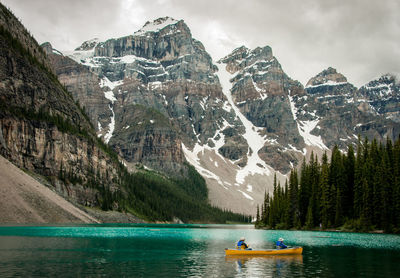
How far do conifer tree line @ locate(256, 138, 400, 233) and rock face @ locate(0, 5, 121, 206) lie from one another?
279 feet

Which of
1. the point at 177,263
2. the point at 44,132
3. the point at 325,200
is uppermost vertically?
the point at 44,132

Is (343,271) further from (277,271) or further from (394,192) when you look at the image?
(394,192)

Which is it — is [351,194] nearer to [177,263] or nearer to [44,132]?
[177,263]

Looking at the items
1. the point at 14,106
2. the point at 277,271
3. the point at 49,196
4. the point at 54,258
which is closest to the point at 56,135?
the point at 14,106

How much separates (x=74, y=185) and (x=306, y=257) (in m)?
130

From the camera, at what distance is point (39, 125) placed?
159625 mm

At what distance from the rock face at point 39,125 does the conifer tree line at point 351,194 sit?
8500 centimetres

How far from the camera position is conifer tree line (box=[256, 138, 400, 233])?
3415 inches

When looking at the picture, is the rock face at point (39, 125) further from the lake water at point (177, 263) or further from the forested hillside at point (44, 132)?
the lake water at point (177, 263)

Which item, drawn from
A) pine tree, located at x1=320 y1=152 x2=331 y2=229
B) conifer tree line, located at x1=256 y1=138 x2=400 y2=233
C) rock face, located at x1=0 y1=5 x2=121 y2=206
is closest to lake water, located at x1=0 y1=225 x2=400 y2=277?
conifer tree line, located at x1=256 y1=138 x2=400 y2=233

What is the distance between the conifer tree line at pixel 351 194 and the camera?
285 feet

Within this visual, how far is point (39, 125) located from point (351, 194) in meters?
118

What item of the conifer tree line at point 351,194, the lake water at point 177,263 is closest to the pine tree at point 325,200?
the conifer tree line at point 351,194

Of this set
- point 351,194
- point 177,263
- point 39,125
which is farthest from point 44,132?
point 177,263
